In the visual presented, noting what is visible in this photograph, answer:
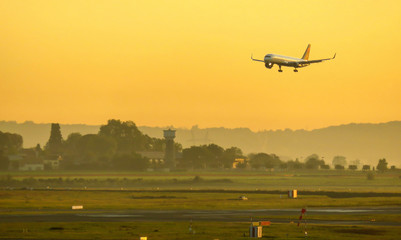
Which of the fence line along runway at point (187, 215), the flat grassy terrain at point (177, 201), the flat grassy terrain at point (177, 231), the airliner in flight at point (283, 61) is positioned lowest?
the flat grassy terrain at point (177, 231)

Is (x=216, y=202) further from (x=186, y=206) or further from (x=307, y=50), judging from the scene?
(x=307, y=50)

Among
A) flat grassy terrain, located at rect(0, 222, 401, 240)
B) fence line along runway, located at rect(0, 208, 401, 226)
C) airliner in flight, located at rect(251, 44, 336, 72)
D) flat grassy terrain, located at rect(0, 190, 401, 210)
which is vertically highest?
airliner in flight, located at rect(251, 44, 336, 72)

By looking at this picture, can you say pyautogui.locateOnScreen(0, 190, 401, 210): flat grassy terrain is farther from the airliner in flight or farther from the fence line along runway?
the airliner in flight

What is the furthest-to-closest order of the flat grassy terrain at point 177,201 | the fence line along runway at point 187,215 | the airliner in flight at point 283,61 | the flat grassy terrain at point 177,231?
the airliner in flight at point 283,61 → the flat grassy terrain at point 177,201 → the fence line along runway at point 187,215 → the flat grassy terrain at point 177,231

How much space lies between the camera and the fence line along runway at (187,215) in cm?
9344

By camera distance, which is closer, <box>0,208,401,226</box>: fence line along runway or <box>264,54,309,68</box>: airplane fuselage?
<box>0,208,401,226</box>: fence line along runway

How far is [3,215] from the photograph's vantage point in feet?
323

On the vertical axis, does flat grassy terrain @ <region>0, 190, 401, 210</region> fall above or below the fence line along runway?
above

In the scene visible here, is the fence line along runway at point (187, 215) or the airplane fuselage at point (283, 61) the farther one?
the airplane fuselage at point (283, 61)

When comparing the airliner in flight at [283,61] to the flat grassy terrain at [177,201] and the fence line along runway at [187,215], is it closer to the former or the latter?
the flat grassy terrain at [177,201]

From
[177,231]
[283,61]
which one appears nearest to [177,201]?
[283,61]

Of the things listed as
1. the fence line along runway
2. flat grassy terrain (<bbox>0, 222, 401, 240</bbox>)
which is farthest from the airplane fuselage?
flat grassy terrain (<bbox>0, 222, 401, 240</bbox>)

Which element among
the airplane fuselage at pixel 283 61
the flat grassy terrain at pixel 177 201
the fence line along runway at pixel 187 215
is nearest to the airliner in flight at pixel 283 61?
the airplane fuselage at pixel 283 61

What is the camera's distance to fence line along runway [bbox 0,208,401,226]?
9344 centimetres
